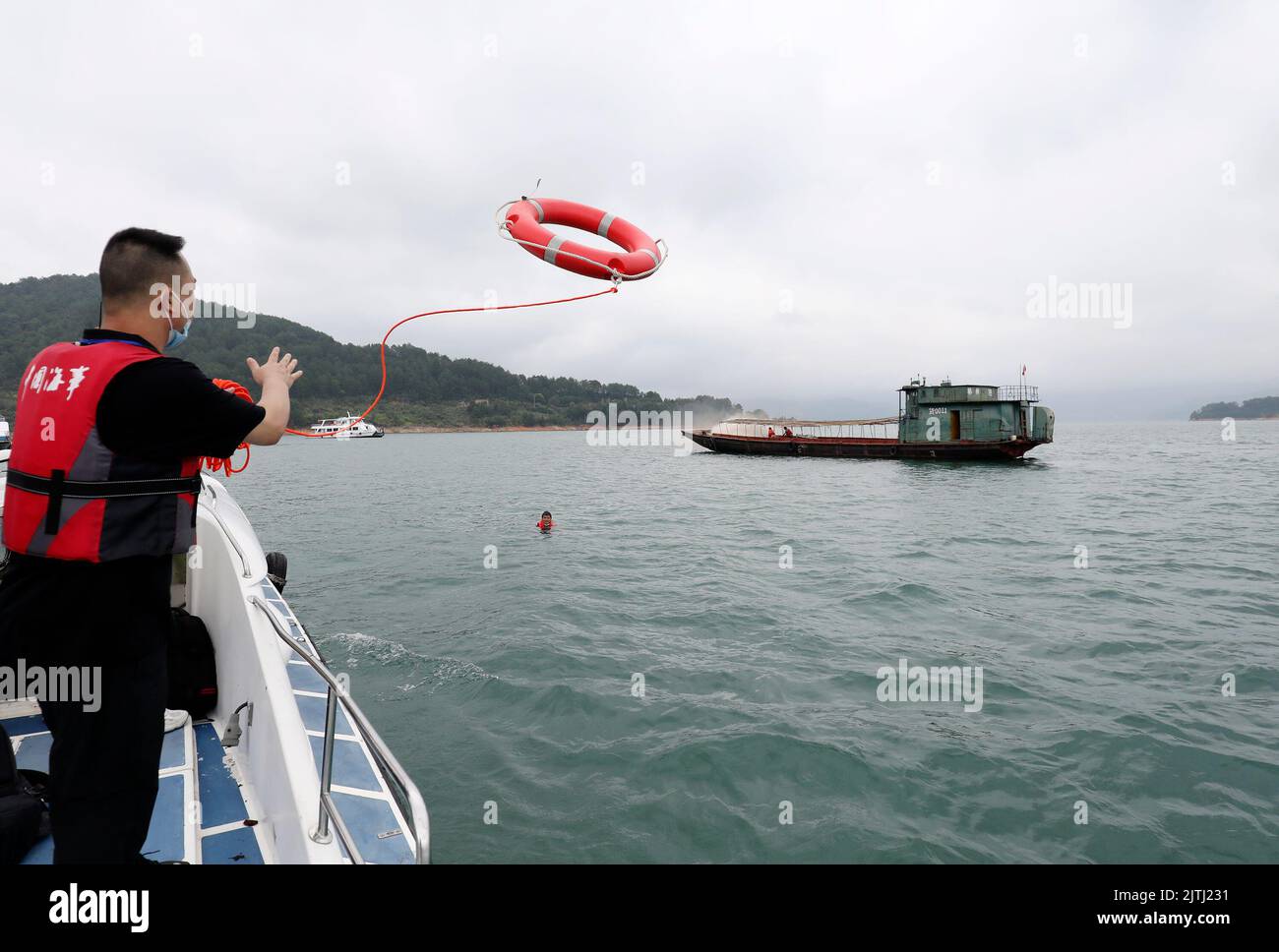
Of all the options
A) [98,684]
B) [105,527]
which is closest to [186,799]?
[98,684]

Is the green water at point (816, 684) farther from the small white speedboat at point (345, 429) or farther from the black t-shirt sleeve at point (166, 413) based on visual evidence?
the black t-shirt sleeve at point (166, 413)

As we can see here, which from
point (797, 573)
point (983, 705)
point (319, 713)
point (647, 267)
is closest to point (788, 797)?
point (983, 705)

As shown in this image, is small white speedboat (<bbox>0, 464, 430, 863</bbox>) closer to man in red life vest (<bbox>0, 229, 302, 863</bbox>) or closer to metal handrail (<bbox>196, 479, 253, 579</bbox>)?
metal handrail (<bbox>196, 479, 253, 579</bbox>)

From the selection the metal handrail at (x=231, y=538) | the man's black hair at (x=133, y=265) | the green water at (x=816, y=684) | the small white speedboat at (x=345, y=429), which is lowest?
the green water at (x=816, y=684)

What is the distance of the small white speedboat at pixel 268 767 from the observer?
2.89m

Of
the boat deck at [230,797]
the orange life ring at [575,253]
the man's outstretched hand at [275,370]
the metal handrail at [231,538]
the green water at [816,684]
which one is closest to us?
the man's outstretched hand at [275,370]

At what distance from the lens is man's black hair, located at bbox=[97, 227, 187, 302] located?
7.63 ft

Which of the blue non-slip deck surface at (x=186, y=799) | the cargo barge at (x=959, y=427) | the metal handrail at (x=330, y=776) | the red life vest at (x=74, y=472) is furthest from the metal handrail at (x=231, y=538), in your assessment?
the cargo barge at (x=959, y=427)

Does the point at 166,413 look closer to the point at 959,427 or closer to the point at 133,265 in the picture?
the point at 133,265

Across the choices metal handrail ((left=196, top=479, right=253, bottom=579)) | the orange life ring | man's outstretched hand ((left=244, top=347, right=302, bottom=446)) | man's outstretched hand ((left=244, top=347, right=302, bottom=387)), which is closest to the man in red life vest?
A: man's outstretched hand ((left=244, top=347, right=302, bottom=446))

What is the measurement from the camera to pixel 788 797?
6055 mm

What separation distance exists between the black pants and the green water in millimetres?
3595

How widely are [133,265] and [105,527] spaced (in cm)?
96

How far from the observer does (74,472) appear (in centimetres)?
217
